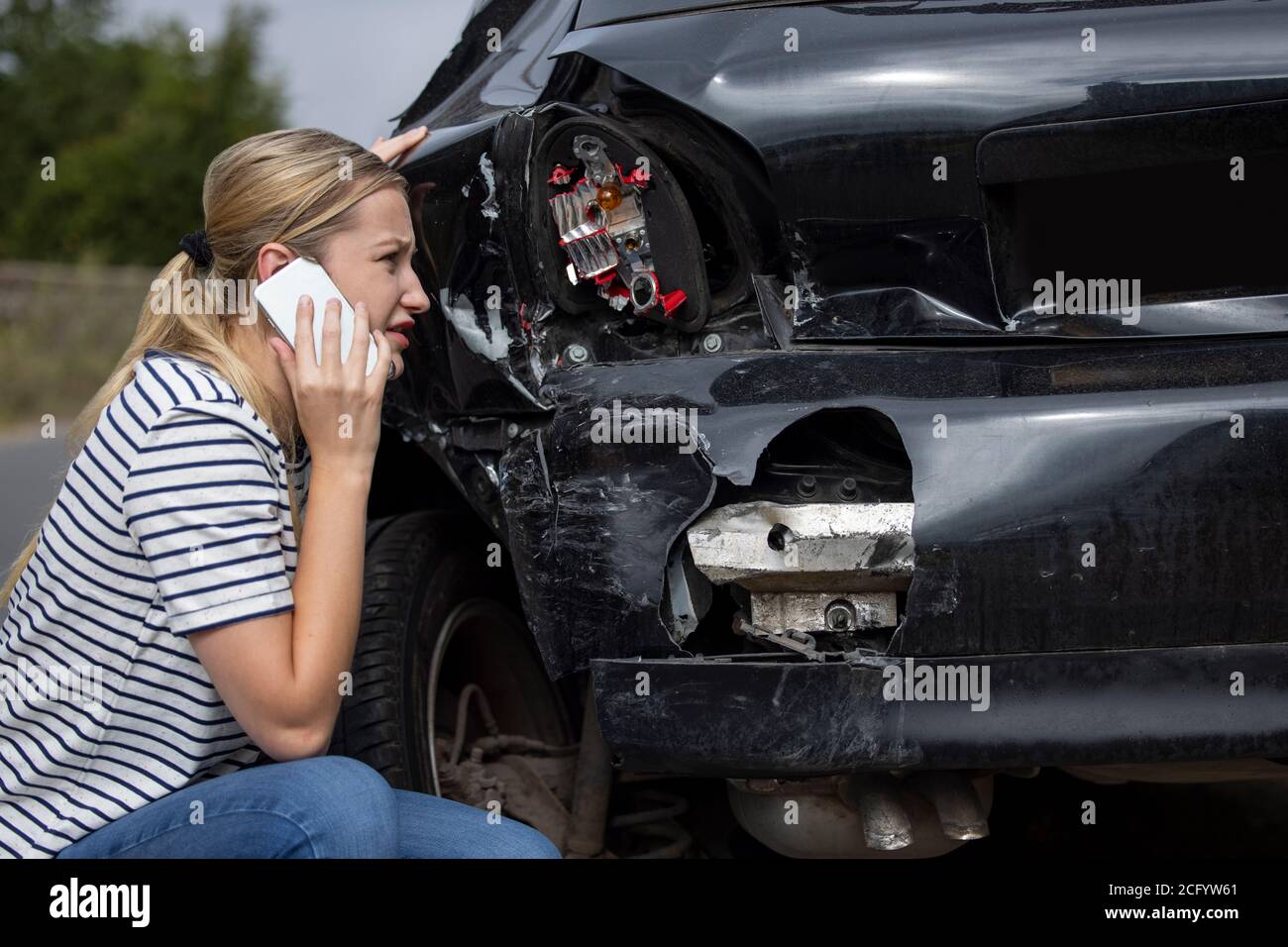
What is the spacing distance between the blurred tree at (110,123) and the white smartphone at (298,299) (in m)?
19.2

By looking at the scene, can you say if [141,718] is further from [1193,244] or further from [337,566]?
[1193,244]

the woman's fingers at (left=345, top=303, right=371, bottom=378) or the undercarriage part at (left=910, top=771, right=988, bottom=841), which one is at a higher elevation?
the woman's fingers at (left=345, top=303, right=371, bottom=378)

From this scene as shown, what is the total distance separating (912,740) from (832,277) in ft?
2.34

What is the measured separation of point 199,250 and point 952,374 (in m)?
1.12

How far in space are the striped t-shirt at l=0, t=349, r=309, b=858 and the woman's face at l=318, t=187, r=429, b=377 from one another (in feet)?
0.88

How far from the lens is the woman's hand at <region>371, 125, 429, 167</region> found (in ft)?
7.59

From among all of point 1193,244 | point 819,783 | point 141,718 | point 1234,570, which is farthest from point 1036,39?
point 141,718

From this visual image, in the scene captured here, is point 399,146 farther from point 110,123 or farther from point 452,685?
point 110,123

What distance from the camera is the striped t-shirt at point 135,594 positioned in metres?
1.67

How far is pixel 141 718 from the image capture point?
178 cm

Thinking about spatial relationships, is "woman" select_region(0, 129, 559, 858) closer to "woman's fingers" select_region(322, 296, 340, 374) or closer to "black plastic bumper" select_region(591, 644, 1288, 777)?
"woman's fingers" select_region(322, 296, 340, 374)

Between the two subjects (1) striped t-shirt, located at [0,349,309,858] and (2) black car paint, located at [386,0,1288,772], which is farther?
(2) black car paint, located at [386,0,1288,772]
